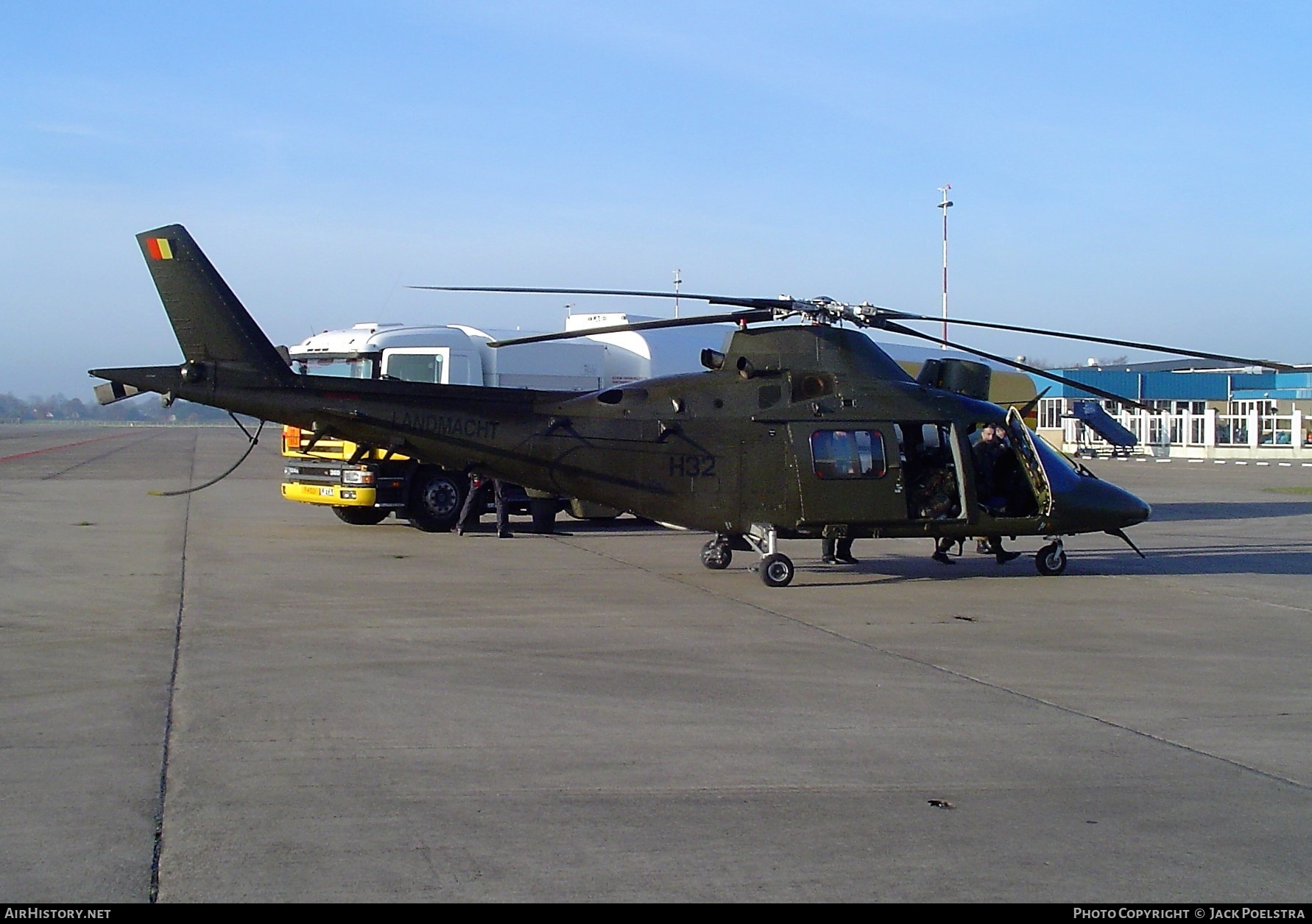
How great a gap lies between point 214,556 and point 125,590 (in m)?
2.89

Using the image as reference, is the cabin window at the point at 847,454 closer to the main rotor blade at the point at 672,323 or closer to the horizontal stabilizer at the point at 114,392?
the main rotor blade at the point at 672,323

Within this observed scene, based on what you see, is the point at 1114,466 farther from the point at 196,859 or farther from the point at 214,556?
the point at 196,859

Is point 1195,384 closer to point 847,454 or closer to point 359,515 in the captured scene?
point 359,515

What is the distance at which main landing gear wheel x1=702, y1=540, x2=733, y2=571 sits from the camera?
45.8ft

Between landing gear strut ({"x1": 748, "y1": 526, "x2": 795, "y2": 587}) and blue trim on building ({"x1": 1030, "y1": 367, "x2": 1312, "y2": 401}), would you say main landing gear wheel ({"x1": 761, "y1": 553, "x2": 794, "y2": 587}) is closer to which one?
landing gear strut ({"x1": 748, "y1": 526, "x2": 795, "y2": 587})

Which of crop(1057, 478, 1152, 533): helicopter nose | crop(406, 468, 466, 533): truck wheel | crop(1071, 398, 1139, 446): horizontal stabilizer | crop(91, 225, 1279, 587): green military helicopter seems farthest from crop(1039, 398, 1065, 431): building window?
crop(91, 225, 1279, 587): green military helicopter

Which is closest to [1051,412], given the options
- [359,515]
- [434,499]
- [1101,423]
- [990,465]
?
[1101,423]

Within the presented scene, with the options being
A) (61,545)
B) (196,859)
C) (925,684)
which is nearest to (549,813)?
(196,859)

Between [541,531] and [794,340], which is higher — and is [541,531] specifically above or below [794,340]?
below

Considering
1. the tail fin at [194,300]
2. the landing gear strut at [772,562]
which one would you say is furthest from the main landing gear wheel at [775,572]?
the tail fin at [194,300]

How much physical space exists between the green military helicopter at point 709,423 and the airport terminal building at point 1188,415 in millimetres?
31401

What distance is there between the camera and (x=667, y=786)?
5.98 meters

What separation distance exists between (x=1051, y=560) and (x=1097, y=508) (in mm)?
819

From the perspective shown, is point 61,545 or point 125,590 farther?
point 61,545
